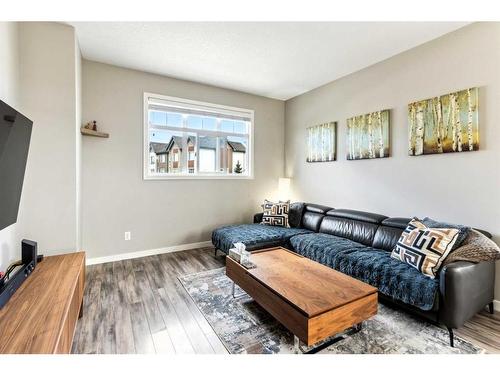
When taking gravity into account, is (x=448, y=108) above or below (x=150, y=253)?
above

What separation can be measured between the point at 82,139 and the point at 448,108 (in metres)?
4.26

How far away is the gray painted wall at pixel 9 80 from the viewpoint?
5.60 ft

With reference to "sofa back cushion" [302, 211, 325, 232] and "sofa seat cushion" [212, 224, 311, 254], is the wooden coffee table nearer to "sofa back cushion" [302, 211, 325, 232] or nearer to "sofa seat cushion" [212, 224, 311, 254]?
"sofa seat cushion" [212, 224, 311, 254]

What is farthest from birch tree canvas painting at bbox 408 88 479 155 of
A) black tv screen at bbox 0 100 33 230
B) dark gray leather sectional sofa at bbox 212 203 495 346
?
black tv screen at bbox 0 100 33 230

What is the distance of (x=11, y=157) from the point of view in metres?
1.38

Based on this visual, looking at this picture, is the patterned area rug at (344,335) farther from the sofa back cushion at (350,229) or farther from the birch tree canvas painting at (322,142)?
the birch tree canvas painting at (322,142)

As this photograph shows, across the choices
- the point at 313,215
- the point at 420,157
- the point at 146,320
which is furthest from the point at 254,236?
the point at 420,157

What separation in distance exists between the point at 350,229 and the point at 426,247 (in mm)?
1094

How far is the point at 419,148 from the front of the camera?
2654 millimetres

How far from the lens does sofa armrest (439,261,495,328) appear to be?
65.9 inches

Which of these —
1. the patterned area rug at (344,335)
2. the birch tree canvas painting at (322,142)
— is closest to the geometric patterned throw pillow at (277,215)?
the birch tree canvas painting at (322,142)
